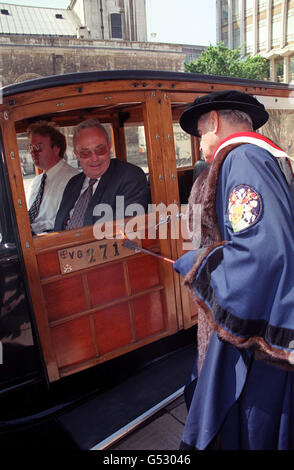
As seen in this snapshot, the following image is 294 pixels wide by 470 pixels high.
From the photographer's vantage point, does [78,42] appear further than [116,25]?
No

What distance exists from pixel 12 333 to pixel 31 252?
1.68 feet

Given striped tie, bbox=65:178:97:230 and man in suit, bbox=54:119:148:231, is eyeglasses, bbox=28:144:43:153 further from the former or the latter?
striped tie, bbox=65:178:97:230

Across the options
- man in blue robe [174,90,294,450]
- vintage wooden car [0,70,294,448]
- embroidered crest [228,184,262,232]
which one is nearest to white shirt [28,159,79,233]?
vintage wooden car [0,70,294,448]

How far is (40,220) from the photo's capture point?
304 cm

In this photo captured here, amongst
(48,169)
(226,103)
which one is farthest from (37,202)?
(226,103)

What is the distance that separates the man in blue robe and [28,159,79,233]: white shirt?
166cm

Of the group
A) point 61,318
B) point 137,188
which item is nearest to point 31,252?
point 61,318

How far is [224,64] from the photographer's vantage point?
26.1 metres

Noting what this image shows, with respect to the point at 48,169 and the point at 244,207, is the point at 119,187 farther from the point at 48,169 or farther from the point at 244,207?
the point at 244,207

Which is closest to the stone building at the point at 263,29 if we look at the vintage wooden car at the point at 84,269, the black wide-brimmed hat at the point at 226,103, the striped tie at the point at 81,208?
the vintage wooden car at the point at 84,269

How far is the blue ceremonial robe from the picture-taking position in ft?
4.04

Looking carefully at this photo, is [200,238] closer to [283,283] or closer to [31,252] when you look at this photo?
[283,283]

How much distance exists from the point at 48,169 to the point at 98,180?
0.74 meters

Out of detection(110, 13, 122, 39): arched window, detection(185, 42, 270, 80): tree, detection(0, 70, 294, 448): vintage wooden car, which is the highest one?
detection(110, 13, 122, 39): arched window
